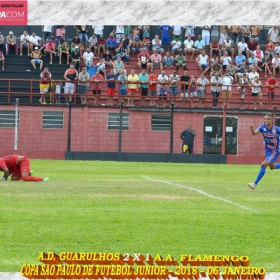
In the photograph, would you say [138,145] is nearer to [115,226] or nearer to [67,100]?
[67,100]

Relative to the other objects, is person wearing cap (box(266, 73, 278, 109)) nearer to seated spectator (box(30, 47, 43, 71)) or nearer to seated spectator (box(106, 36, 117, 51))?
seated spectator (box(106, 36, 117, 51))

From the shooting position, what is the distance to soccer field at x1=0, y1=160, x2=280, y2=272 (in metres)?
9.37

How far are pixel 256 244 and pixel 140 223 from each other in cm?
228

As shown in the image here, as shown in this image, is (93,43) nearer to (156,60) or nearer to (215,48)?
(156,60)

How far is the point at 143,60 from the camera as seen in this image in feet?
137

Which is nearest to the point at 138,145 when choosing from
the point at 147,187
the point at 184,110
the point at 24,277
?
the point at 184,110

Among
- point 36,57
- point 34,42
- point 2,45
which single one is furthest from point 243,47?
point 2,45

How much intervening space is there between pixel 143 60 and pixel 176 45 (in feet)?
7.72

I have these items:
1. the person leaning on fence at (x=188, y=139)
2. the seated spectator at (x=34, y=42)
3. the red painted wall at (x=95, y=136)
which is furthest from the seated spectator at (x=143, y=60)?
the person leaning on fence at (x=188, y=139)

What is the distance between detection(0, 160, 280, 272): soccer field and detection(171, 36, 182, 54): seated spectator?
22.5m

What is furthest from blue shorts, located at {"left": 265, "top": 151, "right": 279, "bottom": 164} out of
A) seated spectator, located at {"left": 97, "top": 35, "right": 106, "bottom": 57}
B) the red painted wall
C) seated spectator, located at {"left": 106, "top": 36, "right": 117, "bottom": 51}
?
seated spectator, located at {"left": 97, "top": 35, "right": 106, "bottom": 57}

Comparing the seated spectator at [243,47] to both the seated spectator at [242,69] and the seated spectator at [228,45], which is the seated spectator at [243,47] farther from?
the seated spectator at [242,69]

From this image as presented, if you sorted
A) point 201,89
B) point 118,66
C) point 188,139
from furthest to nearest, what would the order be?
point 118,66, point 201,89, point 188,139

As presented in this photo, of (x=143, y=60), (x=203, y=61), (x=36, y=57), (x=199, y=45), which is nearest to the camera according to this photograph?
(x=143, y=60)
